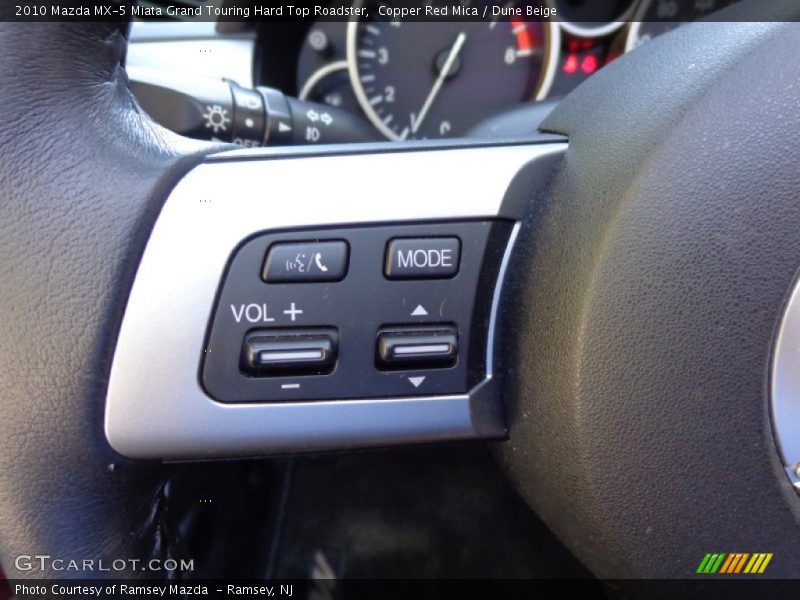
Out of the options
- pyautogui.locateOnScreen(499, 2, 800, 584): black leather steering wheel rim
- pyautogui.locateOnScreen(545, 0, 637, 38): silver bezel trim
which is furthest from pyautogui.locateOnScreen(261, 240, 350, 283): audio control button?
pyautogui.locateOnScreen(545, 0, 637, 38): silver bezel trim

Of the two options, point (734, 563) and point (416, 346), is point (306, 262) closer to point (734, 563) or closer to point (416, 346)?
point (416, 346)

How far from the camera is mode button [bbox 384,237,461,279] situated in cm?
59

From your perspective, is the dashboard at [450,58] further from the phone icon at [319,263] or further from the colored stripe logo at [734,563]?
the colored stripe logo at [734,563]

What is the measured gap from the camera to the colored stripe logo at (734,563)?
A: 60 centimetres

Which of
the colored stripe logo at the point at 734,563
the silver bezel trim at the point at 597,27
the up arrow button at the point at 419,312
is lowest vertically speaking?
the colored stripe logo at the point at 734,563

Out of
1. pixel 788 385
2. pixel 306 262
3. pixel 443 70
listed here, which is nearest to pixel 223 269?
pixel 306 262

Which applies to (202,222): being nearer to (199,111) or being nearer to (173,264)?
(173,264)

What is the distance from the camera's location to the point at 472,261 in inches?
23.8

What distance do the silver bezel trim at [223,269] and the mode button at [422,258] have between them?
0.02 metres

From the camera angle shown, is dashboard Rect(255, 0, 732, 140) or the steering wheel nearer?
the steering wheel

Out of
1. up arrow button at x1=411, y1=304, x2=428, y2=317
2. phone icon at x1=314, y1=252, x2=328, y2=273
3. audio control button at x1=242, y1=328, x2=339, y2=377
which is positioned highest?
phone icon at x1=314, y1=252, x2=328, y2=273

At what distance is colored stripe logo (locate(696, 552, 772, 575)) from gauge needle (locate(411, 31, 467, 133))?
797 mm

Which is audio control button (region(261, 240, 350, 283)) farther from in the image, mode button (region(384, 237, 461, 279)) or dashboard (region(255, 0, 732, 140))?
dashboard (region(255, 0, 732, 140))

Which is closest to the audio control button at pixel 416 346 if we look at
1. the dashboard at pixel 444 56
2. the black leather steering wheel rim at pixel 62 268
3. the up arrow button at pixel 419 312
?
the up arrow button at pixel 419 312
